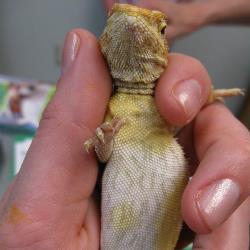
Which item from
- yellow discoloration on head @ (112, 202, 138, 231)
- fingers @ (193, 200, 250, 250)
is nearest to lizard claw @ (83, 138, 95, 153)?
yellow discoloration on head @ (112, 202, 138, 231)

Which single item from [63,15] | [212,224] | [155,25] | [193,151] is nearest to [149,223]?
[212,224]

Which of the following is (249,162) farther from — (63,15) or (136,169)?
(63,15)

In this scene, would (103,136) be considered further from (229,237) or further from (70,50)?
(229,237)

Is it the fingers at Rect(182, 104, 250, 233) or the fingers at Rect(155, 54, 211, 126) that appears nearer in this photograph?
the fingers at Rect(182, 104, 250, 233)

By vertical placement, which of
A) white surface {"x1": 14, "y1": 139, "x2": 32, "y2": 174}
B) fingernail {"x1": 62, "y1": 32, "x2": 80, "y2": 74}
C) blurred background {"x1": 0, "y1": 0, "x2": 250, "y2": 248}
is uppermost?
fingernail {"x1": 62, "y1": 32, "x2": 80, "y2": 74}

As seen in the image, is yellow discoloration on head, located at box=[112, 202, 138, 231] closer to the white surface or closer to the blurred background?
the white surface

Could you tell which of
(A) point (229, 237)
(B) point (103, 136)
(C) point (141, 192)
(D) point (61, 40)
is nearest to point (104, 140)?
(B) point (103, 136)

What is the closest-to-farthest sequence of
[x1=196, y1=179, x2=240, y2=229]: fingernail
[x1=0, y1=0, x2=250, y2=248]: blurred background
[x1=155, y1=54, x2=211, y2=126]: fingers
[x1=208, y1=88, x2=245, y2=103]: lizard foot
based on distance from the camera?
[x1=196, y1=179, x2=240, y2=229]: fingernail < [x1=155, y1=54, x2=211, y2=126]: fingers < [x1=208, y1=88, x2=245, y2=103]: lizard foot < [x1=0, y1=0, x2=250, y2=248]: blurred background

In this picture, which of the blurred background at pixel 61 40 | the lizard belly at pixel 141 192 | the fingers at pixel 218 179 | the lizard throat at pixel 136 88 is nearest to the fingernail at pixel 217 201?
the fingers at pixel 218 179
